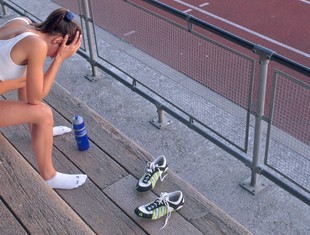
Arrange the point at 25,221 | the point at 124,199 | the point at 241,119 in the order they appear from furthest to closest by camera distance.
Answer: the point at 241,119, the point at 124,199, the point at 25,221

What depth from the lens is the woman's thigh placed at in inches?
128

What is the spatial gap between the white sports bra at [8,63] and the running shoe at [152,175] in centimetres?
113

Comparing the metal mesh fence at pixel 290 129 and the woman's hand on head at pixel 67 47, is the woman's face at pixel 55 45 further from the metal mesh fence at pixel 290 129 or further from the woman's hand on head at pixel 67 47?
the metal mesh fence at pixel 290 129

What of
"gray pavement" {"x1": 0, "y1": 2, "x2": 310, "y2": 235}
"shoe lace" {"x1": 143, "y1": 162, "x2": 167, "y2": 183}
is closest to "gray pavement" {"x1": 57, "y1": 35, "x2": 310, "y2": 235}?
"gray pavement" {"x1": 0, "y1": 2, "x2": 310, "y2": 235}

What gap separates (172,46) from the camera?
4.56m

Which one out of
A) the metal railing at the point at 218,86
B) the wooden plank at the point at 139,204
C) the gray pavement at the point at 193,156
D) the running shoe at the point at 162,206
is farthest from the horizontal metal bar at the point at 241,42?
the wooden plank at the point at 139,204

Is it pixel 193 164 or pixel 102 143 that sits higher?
pixel 102 143

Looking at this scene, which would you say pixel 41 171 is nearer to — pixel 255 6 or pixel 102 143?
pixel 102 143

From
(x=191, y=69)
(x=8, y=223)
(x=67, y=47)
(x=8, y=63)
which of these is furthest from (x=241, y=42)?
(x=8, y=223)

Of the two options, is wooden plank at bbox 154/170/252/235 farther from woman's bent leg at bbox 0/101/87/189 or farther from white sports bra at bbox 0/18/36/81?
white sports bra at bbox 0/18/36/81

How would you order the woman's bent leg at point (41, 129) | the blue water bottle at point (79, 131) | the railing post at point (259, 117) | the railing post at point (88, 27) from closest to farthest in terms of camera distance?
the woman's bent leg at point (41, 129), the railing post at point (259, 117), the blue water bottle at point (79, 131), the railing post at point (88, 27)

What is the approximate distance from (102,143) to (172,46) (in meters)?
1.24

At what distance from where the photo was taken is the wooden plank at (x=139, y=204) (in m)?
3.16

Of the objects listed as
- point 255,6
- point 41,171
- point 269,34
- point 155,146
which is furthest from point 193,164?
point 255,6
